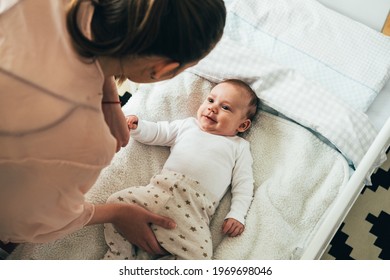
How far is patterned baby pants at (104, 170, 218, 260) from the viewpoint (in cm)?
106

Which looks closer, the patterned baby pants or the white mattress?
the patterned baby pants

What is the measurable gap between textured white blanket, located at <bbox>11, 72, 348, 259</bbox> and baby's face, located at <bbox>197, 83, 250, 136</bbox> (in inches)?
2.8

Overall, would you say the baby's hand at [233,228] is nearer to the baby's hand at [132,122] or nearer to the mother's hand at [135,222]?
the mother's hand at [135,222]

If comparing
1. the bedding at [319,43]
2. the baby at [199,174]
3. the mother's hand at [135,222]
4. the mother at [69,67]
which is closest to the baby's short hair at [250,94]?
the baby at [199,174]

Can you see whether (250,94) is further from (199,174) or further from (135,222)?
(135,222)

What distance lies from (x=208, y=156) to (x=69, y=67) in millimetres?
626

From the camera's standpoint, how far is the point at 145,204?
3.58ft

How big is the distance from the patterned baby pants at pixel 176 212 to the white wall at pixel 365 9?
2.61 feet

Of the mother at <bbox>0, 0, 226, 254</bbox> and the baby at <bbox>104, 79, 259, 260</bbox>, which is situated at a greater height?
the mother at <bbox>0, 0, 226, 254</bbox>

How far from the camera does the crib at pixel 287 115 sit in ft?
3.72

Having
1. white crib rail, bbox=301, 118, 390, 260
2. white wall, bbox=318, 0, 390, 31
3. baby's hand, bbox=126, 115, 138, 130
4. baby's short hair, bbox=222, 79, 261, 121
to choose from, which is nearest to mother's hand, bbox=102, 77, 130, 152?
baby's hand, bbox=126, 115, 138, 130

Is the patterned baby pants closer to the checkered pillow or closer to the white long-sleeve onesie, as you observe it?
the white long-sleeve onesie
